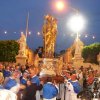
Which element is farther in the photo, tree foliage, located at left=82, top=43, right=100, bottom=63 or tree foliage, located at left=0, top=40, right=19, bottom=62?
tree foliage, located at left=82, top=43, right=100, bottom=63

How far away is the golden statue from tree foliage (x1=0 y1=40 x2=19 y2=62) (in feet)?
24.5

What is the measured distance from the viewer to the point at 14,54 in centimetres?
4728

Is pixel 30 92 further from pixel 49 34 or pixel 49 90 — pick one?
pixel 49 34

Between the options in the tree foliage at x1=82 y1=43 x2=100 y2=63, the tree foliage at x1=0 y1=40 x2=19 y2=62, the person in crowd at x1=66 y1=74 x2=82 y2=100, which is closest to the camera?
the person in crowd at x1=66 y1=74 x2=82 y2=100

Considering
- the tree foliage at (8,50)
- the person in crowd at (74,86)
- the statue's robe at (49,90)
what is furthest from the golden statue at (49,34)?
the statue's robe at (49,90)

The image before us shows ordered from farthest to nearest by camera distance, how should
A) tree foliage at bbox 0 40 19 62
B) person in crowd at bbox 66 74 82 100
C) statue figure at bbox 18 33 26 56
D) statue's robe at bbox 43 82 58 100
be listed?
1. tree foliage at bbox 0 40 19 62
2. statue figure at bbox 18 33 26 56
3. person in crowd at bbox 66 74 82 100
4. statue's robe at bbox 43 82 58 100

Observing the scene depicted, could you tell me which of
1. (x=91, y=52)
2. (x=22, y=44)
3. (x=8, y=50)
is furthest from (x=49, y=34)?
(x=91, y=52)

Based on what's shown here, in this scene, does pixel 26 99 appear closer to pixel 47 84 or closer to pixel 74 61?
pixel 47 84

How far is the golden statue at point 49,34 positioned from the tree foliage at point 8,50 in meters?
7.47

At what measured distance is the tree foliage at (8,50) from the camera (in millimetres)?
47156

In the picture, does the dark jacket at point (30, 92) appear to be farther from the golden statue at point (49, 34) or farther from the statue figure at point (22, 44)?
the statue figure at point (22, 44)

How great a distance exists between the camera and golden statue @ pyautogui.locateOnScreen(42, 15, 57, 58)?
1574 inches

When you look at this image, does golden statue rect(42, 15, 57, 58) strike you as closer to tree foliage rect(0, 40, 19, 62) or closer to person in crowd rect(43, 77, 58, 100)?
tree foliage rect(0, 40, 19, 62)

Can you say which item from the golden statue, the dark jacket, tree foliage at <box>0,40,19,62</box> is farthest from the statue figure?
the dark jacket
